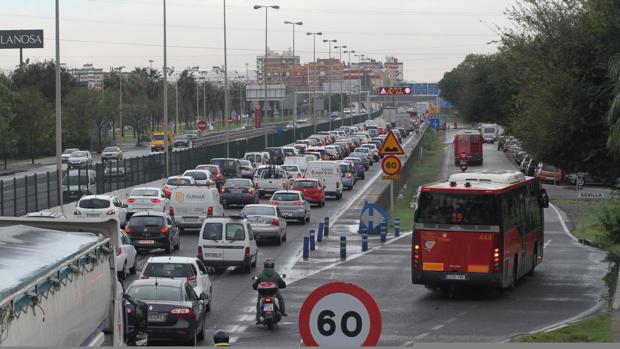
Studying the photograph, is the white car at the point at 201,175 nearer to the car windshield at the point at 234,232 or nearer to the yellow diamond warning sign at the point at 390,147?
the yellow diamond warning sign at the point at 390,147

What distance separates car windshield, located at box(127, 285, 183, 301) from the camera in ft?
66.1

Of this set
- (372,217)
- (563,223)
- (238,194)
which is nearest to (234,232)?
(372,217)

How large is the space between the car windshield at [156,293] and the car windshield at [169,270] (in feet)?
9.80

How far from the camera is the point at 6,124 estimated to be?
83.1 metres

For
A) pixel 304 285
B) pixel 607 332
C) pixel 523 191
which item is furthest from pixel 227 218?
pixel 607 332

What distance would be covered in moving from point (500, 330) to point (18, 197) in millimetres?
25734

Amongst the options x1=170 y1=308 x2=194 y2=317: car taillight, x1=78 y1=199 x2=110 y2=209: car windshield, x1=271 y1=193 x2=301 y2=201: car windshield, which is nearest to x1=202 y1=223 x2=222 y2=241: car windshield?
x1=78 y1=199 x2=110 y2=209: car windshield

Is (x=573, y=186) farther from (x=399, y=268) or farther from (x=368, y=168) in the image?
(x=399, y=268)

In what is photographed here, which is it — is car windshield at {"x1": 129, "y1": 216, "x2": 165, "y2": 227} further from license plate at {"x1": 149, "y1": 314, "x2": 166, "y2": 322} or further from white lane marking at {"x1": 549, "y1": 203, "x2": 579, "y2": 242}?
license plate at {"x1": 149, "y1": 314, "x2": 166, "y2": 322}

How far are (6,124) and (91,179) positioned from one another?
1236 inches

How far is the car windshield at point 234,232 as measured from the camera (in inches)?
1236

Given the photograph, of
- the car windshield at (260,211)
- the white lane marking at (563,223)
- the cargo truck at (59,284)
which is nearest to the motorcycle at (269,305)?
the cargo truck at (59,284)

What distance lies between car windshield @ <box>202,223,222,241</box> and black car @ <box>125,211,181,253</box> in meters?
4.12

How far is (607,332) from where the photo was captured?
2114cm
